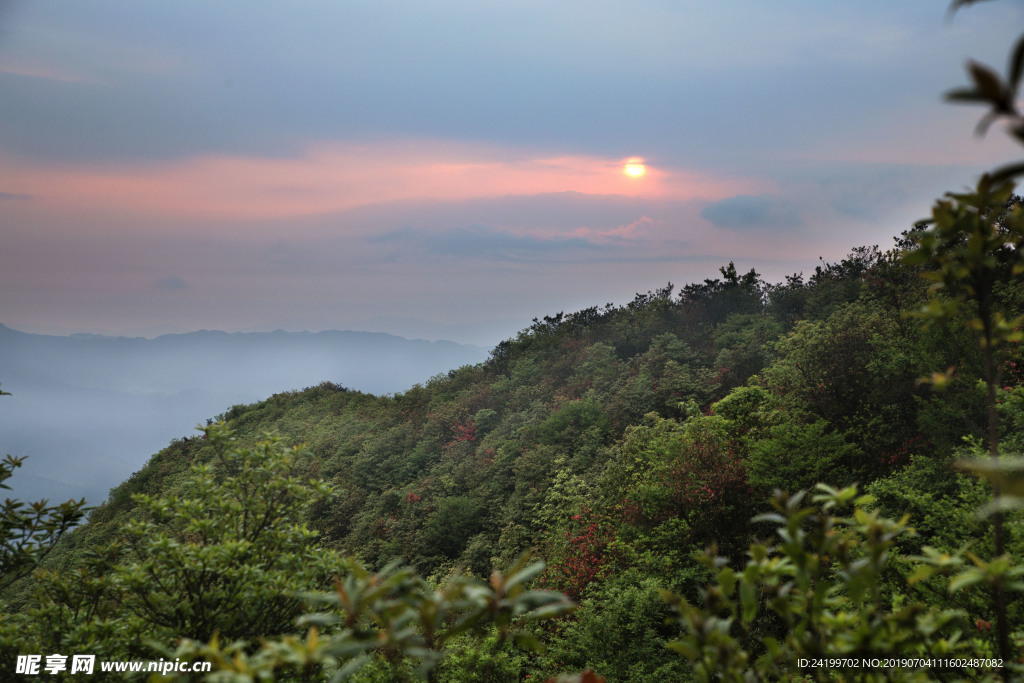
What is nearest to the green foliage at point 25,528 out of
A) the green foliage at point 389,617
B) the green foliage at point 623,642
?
the green foliage at point 389,617

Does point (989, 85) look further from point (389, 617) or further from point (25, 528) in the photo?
point (25, 528)

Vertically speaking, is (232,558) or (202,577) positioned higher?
(232,558)

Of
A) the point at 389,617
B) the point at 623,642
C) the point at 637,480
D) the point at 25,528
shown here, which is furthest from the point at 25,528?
the point at 637,480

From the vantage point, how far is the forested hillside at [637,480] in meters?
4.83

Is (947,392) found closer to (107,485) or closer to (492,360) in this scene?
(492,360)

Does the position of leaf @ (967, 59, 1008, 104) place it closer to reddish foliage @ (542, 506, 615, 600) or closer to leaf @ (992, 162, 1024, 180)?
leaf @ (992, 162, 1024, 180)

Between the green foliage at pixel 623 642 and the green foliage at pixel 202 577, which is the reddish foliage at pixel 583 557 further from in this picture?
the green foliage at pixel 202 577

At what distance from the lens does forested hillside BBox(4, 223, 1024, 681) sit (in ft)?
15.8

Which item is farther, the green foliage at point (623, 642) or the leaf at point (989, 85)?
the green foliage at point (623, 642)

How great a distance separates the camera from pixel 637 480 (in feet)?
36.2

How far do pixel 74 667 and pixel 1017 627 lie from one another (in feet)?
26.2

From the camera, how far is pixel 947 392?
9.27 meters

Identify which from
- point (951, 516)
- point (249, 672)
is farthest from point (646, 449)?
point (249, 672)

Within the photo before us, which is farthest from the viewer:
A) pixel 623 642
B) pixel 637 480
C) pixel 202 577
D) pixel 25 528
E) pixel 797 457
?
pixel 637 480
